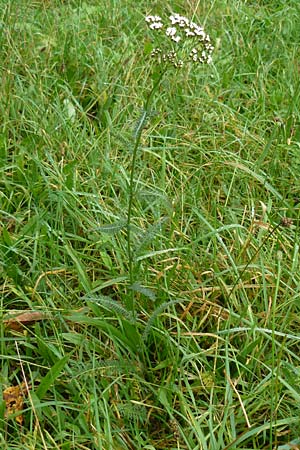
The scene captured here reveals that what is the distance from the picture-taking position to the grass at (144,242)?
71.5 inches

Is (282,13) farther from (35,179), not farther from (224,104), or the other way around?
(35,179)

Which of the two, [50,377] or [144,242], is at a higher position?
[144,242]

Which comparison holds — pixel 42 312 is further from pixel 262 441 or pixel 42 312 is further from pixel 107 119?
pixel 107 119

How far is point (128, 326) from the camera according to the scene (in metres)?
1.90

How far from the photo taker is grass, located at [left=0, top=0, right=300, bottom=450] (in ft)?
5.96

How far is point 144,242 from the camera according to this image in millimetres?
1891

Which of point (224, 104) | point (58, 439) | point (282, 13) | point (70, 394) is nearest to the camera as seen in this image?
point (58, 439)

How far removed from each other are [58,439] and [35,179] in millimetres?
1032

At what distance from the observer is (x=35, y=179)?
2482 millimetres

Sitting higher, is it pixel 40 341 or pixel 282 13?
pixel 282 13

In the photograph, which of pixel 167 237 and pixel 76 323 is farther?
pixel 167 237

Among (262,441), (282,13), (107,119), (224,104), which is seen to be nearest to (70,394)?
(262,441)

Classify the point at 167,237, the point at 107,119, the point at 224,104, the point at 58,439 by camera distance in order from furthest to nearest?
1. the point at 224,104
2. the point at 107,119
3. the point at 167,237
4. the point at 58,439

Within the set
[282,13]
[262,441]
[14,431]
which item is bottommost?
[14,431]
